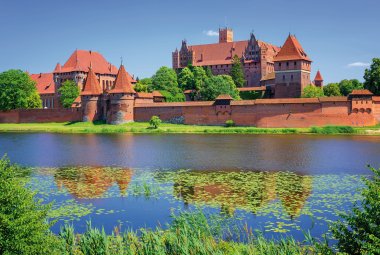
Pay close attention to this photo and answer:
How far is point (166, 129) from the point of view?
4562 cm

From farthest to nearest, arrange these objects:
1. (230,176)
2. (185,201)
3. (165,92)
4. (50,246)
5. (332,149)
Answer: (165,92) < (332,149) < (230,176) < (185,201) < (50,246)

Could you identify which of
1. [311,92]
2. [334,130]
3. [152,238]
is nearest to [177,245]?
[152,238]

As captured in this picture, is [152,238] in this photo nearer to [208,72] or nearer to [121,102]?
[121,102]

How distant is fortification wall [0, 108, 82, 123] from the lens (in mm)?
55562

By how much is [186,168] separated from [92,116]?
3404 centimetres

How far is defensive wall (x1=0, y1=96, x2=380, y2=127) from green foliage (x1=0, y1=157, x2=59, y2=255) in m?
38.3

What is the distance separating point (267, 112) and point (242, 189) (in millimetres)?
30502

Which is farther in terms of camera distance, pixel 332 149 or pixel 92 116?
pixel 92 116

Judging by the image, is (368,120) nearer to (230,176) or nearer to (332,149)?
(332,149)

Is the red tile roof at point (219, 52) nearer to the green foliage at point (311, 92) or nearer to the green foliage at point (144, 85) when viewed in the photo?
the green foliage at point (144, 85)

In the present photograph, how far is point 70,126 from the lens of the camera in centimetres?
5181

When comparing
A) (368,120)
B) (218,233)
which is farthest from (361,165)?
(368,120)

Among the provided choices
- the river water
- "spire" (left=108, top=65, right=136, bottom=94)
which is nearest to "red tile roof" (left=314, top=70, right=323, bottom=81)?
"spire" (left=108, top=65, right=136, bottom=94)

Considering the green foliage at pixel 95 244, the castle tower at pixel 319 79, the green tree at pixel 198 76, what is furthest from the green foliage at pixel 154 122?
the green foliage at pixel 95 244
